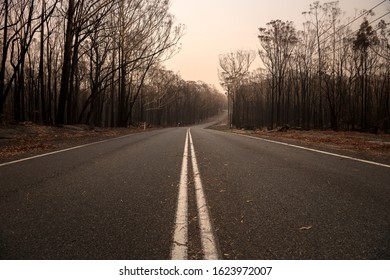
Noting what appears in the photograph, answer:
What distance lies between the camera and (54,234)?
280 centimetres

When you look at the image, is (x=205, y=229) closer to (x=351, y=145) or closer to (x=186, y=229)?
(x=186, y=229)

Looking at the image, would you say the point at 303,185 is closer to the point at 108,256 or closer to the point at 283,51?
the point at 108,256

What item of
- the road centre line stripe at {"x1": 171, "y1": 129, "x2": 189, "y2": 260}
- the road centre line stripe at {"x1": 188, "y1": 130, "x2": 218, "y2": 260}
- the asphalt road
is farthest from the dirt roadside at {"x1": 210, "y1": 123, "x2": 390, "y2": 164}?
the road centre line stripe at {"x1": 171, "y1": 129, "x2": 189, "y2": 260}

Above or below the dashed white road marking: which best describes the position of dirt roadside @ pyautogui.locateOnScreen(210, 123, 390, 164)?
A: above

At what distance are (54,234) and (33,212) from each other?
0.82m

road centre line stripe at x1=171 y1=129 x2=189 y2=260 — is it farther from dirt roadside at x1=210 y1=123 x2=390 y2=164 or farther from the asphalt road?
dirt roadside at x1=210 y1=123 x2=390 y2=164

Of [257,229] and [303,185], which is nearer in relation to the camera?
[257,229]

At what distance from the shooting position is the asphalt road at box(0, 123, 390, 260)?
98.3 inches

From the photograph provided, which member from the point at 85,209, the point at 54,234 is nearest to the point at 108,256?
the point at 54,234

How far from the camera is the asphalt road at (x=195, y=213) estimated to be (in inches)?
98.3

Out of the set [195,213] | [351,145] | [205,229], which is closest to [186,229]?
[205,229]

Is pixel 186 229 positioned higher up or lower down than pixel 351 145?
lower down

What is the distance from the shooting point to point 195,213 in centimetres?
345

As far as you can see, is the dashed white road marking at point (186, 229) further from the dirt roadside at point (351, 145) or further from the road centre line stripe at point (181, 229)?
the dirt roadside at point (351, 145)
